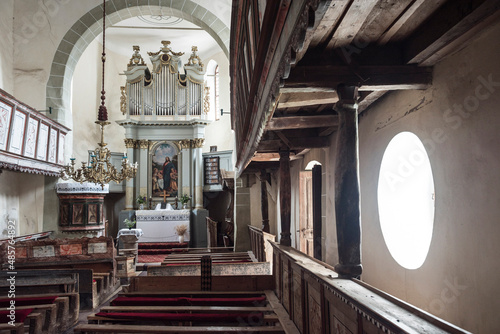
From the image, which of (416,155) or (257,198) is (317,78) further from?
(257,198)

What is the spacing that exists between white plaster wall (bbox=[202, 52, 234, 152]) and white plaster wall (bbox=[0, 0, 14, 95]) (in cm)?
947

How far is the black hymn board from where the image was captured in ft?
55.6

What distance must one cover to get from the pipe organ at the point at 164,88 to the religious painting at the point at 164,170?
1.50 meters

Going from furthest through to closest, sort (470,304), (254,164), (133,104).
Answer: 1. (133,104)
2. (254,164)
3. (470,304)

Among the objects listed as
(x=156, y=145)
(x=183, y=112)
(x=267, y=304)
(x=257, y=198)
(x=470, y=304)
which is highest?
(x=183, y=112)

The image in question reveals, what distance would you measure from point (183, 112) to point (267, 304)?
13444mm

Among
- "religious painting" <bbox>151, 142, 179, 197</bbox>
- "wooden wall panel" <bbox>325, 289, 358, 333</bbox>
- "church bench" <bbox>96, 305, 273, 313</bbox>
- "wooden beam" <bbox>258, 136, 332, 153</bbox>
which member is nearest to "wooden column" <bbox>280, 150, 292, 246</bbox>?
"wooden beam" <bbox>258, 136, 332, 153</bbox>

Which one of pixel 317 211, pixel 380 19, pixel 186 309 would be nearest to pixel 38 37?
pixel 317 211

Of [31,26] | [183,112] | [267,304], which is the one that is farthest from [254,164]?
[183,112]

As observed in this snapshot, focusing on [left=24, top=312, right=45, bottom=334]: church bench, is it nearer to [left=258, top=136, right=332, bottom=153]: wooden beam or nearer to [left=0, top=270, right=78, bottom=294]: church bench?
[left=0, top=270, right=78, bottom=294]: church bench

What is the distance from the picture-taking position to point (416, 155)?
4.14 metres

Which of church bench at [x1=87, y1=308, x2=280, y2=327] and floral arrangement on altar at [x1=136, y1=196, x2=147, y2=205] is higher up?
floral arrangement on altar at [x1=136, y1=196, x2=147, y2=205]

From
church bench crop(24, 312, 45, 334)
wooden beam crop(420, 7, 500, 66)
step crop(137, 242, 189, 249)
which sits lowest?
step crop(137, 242, 189, 249)

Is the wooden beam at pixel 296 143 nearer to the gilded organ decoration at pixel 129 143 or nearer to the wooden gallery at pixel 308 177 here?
the wooden gallery at pixel 308 177
